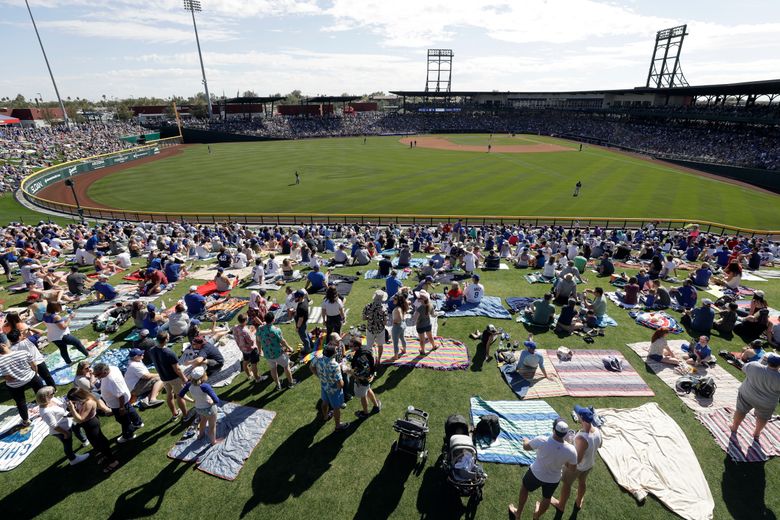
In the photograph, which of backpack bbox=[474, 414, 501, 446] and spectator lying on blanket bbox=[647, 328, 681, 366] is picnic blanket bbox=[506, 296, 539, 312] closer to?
spectator lying on blanket bbox=[647, 328, 681, 366]

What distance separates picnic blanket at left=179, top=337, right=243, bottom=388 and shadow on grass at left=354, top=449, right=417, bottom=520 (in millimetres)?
4332

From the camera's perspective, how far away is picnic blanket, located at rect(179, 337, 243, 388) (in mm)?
8673

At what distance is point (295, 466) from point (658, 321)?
1074 cm

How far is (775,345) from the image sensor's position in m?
9.69

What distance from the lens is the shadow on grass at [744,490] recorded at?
5.73 m

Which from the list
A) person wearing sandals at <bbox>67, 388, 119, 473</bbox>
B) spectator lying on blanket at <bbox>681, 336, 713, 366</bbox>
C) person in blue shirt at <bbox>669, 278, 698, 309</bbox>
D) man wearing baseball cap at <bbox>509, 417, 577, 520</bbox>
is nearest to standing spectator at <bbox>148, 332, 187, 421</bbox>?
person wearing sandals at <bbox>67, 388, 119, 473</bbox>

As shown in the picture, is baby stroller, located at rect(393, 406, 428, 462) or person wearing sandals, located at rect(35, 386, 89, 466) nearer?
person wearing sandals, located at rect(35, 386, 89, 466)

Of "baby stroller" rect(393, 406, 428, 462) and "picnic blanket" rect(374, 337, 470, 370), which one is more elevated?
"baby stroller" rect(393, 406, 428, 462)

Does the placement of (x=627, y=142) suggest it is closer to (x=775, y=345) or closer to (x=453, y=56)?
(x=775, y=345)

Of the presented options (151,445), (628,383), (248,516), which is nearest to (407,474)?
(248,516)

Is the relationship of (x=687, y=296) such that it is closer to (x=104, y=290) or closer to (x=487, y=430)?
(x=487, y=430)

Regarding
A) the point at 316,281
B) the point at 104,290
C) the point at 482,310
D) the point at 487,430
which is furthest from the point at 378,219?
the point at 487,430

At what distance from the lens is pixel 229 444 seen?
6953mm

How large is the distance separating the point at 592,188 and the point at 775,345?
32.8 m
